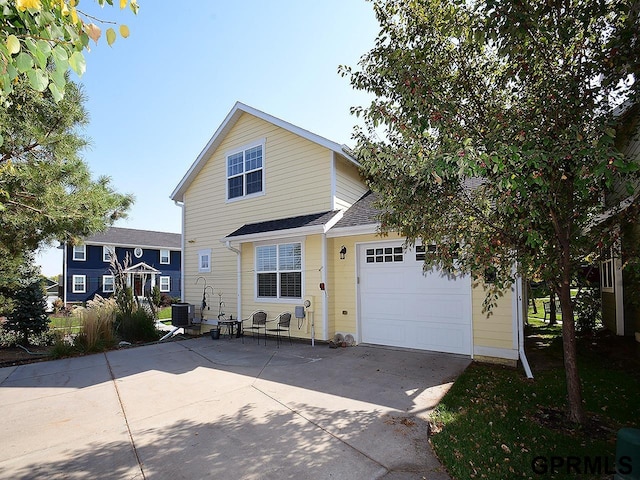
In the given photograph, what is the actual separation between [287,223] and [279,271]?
4.76 feet

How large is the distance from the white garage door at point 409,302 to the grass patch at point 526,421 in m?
1.16

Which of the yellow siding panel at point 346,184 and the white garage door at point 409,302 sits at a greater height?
the yellow siding panel at point 346,184

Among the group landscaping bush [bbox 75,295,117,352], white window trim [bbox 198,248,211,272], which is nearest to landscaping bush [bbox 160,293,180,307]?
white window trim [bbox 198,248,211,272]

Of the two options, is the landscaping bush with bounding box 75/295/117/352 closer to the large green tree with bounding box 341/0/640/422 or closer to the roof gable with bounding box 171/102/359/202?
the roof gable with bounding box 171/102/359/202

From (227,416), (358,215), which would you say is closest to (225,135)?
(358,215)

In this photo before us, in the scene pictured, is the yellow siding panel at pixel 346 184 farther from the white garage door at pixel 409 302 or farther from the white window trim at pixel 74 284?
the white window trim at pixel 74 284

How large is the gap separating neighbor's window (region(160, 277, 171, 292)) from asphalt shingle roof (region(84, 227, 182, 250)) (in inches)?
105

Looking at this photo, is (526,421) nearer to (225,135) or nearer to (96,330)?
(96,330)

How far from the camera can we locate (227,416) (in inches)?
182

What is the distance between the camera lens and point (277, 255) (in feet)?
33.6

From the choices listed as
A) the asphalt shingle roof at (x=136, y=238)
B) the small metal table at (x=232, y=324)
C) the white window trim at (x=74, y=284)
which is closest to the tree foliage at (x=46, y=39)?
the small metal table at (x=232, y=324)

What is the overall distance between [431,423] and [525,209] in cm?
275

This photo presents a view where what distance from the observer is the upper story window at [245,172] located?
36.7 ft

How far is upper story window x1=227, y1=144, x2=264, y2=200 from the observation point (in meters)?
11.2
